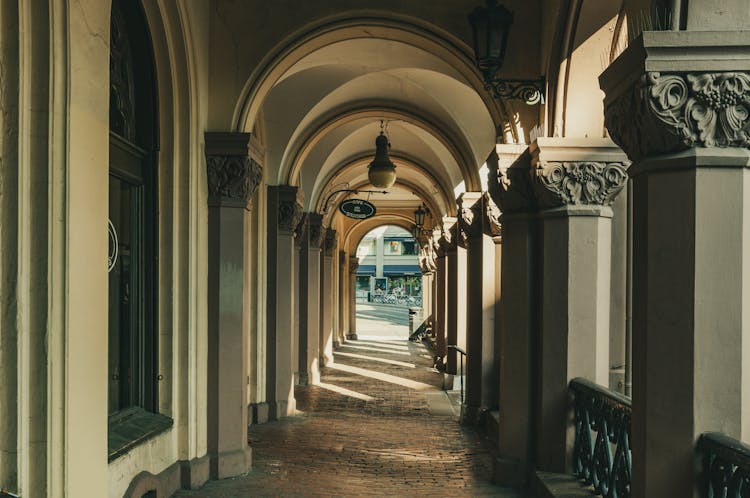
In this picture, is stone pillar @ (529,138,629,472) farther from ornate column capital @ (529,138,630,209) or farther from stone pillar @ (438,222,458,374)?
stone pillar @ (438,222,458,374)

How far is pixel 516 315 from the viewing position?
22.5 feet

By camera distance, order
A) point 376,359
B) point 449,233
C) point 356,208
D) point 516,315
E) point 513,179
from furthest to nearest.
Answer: point 376,359 → point 356,208 → point 449,233 → point 516,315 → point 513,179

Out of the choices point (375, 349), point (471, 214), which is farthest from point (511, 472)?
point (375, 349)

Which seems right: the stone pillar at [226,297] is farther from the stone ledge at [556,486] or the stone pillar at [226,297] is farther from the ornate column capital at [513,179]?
the stone ledge at [556,486]

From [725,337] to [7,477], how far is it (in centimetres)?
366

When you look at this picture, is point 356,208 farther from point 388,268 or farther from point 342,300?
point 388,268

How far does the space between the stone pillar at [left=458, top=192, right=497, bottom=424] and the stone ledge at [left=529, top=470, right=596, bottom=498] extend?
3531 millimetres

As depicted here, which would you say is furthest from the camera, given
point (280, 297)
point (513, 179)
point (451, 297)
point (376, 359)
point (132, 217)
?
point (376, 359)

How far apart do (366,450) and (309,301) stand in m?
6.12

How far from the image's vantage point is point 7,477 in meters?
Answer: 3.66

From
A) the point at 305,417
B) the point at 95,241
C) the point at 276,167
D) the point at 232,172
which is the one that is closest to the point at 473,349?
the point at 305,417

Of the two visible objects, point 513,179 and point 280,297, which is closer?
point 513,179

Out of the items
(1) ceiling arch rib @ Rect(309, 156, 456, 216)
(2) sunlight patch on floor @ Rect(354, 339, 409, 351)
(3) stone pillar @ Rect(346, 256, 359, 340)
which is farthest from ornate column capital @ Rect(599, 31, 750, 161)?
(3) stone pillar @ Rect(346, 256, 359, 340)

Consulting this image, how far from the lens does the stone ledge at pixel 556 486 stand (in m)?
5.71
